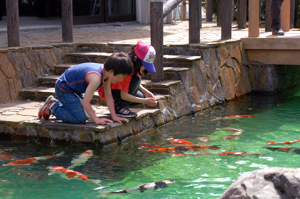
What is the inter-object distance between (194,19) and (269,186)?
197 inches

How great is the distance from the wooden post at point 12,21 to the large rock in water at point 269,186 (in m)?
5.11

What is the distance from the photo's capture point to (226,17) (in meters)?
7.72

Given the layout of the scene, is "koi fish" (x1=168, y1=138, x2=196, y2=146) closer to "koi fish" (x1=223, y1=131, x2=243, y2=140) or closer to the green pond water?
the green pond water

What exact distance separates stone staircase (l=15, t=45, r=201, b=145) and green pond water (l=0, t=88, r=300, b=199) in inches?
5.0

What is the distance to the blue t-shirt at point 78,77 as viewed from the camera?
472 centimetres

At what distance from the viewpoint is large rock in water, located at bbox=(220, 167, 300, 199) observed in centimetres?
224

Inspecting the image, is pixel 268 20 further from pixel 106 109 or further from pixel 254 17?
pixel 106 109

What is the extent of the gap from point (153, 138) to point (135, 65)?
3.23 ft

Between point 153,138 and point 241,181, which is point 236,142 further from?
point 241,181

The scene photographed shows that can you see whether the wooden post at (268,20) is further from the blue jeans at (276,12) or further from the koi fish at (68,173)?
the koi fish at (68,173)

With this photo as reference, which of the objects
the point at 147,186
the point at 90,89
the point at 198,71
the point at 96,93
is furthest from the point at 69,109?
the point at 198,71

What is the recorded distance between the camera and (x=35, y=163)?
14.0 feet

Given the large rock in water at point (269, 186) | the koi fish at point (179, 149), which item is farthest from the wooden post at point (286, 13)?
the large rock in water at point (269, 186)

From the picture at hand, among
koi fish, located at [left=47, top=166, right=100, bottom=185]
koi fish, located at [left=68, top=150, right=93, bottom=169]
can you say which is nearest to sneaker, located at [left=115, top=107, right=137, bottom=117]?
koi fish, located at [left=68, top=150, right=93, bottom=169]
